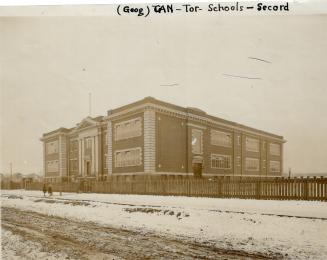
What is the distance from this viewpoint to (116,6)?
6.59 meters

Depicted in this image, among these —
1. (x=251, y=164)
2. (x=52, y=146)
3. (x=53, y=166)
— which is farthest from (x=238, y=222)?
(x=53, y=166)

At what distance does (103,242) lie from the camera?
21.1ft

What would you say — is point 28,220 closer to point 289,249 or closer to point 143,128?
point 143,128

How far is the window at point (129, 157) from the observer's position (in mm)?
9681

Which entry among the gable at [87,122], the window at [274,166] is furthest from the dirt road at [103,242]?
the window at [274,166]

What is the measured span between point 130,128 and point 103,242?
4830mm

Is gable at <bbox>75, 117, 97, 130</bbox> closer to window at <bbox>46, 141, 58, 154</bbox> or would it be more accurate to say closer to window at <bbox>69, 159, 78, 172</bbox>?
window at <bbox>46, 141, 58, 154</bbox>

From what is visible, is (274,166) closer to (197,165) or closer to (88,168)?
(197,165)

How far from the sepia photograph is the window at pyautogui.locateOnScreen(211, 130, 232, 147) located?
132 mm

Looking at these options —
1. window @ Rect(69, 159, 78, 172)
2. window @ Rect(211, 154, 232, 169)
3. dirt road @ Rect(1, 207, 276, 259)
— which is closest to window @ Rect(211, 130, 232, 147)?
window @ Rect(211, 154, 232, 169)

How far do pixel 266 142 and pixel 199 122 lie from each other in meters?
2.05

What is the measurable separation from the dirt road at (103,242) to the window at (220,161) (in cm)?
325

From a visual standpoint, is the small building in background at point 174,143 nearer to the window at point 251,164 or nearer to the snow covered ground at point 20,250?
the window at point 251,164

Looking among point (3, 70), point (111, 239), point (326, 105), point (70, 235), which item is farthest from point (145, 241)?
point (3, 70)
